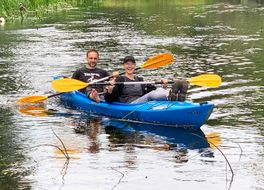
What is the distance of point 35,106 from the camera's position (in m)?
12.6

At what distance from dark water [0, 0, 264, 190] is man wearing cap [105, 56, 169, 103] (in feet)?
1.52

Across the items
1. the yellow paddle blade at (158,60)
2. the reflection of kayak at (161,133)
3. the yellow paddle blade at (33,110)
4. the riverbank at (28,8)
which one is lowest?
the yellow paddle blade at (33,110)

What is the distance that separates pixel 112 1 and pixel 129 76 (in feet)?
105

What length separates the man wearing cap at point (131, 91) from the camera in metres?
10.7

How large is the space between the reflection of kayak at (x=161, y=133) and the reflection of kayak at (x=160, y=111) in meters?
0.11

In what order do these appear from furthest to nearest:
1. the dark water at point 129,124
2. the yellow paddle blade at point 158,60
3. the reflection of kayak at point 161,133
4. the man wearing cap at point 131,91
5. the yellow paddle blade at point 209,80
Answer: the yellow paddle blade at point 158,60 < the yellow paddle blade at point 209,80 < the man wearing cap at point 131,91 < the reflection of kayak at point 161,133 < the dark water at point 129,124

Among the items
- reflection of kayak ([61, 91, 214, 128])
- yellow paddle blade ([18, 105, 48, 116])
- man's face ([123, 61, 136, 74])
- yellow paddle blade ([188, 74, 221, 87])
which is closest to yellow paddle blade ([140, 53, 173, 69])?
man's face ([123, 61, 136, 74])

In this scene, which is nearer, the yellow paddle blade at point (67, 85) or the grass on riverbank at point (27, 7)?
the yellow paddle blade at point (67, 85)

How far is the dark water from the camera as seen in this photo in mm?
7711

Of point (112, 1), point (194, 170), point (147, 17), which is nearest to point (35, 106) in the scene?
point (194, 170)

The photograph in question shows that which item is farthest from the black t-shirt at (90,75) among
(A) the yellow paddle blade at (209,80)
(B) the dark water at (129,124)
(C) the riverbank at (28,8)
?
(C) the riverbank at (28,8)

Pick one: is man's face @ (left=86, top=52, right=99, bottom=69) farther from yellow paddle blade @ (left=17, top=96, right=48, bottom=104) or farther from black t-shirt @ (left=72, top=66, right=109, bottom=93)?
yellow paddle blade @ (left=17, top=96, right=48, bottom=104)

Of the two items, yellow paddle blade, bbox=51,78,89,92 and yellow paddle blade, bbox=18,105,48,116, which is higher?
yellow paddle blade, bbox=51,78,89,92

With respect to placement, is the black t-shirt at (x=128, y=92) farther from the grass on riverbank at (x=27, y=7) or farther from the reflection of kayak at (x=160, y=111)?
the grass on riverbank at (x=27, y=7)
